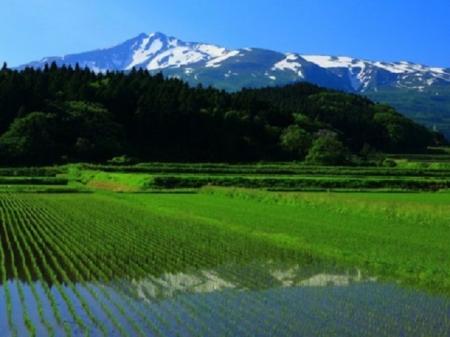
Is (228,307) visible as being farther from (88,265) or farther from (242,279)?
(88,265)

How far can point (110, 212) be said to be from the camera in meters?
28.5

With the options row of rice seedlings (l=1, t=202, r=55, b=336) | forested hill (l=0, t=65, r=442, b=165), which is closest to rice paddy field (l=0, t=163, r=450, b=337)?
row of rice seedlings (l=1, t=202, r=55, b=336)

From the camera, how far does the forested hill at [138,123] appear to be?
71125 millimetres

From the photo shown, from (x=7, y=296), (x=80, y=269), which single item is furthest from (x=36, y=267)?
(x=7, y=296)

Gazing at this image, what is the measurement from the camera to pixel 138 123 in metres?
85.3

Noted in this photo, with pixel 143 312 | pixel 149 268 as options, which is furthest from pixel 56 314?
pixel 149 268

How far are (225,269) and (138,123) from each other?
72152 mm

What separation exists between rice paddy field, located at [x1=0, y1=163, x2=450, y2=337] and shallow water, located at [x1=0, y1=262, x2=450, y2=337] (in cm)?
3

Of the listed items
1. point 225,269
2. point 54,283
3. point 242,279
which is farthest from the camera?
point 225,269

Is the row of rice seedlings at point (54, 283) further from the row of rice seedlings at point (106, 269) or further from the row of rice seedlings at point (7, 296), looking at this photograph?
the row of rice seedlings at point (106, 269)

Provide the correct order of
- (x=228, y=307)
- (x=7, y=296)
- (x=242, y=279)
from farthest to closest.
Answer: (x=242, y=279) < (x=7, y=296) < (x=228, y=307)

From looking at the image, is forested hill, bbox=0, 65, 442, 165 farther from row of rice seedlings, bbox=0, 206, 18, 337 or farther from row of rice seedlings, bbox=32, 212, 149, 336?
row of rice seedlings, bbox=0, 206, 18, 337

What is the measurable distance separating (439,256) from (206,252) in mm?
6015

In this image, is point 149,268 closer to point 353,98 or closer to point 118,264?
point 118,264
